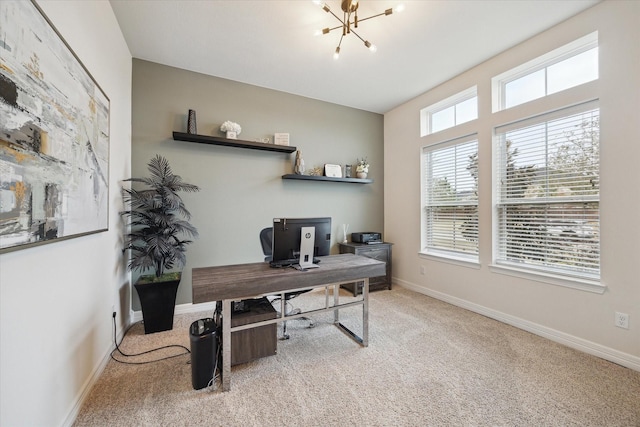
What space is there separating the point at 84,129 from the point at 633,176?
408 cm

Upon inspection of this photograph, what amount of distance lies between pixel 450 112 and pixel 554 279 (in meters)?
2.45

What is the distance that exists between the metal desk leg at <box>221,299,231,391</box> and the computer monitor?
54cm

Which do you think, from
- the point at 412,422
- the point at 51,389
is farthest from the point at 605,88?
the point at 51,389

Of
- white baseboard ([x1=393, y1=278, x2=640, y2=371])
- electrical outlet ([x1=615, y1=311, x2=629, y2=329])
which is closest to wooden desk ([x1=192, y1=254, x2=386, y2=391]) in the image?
white baseboard ([x1=393, y1=278, x2=640, y2=371])

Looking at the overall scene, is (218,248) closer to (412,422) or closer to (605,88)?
(412,422)

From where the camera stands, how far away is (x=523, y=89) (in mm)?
2773

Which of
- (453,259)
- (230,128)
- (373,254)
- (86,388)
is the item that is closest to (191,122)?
(230,128)

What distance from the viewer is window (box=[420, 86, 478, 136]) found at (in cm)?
331

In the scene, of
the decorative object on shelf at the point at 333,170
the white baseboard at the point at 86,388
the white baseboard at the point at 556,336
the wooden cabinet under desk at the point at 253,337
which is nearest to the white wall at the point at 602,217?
the white baseboard at the point at 556,336

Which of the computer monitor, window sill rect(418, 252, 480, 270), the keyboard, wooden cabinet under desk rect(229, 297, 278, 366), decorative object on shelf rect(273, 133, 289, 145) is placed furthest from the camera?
decorative object on shelf rect(273, 133, 289, 145)

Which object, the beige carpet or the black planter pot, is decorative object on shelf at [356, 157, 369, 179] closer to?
the beige carpet

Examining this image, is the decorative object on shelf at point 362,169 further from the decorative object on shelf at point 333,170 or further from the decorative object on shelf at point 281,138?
the decorative object on shelf at point 281,138

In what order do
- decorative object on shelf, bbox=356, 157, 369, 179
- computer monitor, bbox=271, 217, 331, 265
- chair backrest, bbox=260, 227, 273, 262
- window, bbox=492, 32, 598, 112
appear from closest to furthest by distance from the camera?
computer monitor, bbox=271, 217, 331, 265 < window, bbox=492, 32, 598, 112 < chair backrest, bbox=260, 227, 273, 262 < decorative object on shelf, bbox=356, 157, 369, 179

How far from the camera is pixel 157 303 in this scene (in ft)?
8.60
